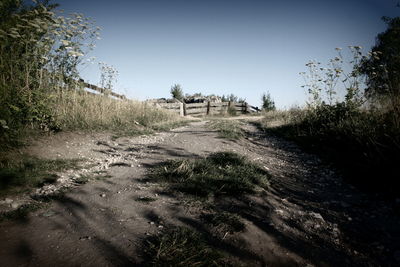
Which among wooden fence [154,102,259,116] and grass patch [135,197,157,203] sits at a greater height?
wooden fence [154,102,259,116]

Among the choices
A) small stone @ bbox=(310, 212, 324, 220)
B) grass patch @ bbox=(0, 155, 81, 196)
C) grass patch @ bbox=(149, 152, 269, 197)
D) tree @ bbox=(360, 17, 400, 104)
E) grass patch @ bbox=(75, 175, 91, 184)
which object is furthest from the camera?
tree @ bbox=(360, 17, 400, 104)

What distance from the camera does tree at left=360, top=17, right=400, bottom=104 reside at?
495 centimetres

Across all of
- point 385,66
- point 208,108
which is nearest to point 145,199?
point 385,66

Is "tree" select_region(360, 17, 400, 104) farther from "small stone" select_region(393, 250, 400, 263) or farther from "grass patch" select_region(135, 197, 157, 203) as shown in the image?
"grass patch" select_region(135, 197, 157, 203)

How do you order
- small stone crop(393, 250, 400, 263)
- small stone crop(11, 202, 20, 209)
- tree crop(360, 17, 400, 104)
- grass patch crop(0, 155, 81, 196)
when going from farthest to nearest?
tree crop(360, 17, 400, 104) → grass patch crop(0, 155, 81, 196) → small stone crop(11, 202, 20, 209) → small stone crop(393, 250, 400, 263)

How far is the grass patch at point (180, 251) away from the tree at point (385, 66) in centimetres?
478

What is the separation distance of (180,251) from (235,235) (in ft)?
1.94

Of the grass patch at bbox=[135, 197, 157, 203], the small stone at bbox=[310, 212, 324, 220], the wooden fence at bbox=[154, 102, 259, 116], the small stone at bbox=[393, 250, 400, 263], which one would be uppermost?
the wooden fence at bbox=[154, 102, 259, 116]

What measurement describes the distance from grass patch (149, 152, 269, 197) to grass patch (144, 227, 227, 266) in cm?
88

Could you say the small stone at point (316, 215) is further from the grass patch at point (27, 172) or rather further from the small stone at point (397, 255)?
the grass patch at point (27, 172)

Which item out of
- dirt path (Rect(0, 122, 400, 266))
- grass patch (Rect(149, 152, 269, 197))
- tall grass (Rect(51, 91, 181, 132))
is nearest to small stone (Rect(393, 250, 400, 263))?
dirt path (Rect(0, 122, 400, 266))

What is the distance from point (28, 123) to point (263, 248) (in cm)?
499

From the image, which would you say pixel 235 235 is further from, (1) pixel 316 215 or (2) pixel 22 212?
(2) pixel 22 212

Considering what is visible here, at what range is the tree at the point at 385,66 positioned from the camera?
16.2 feet
